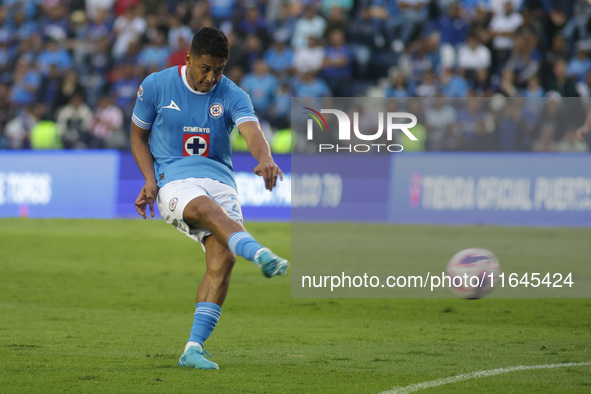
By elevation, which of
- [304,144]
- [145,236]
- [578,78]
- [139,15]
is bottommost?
[145,236]

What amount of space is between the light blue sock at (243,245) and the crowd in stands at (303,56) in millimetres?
11494

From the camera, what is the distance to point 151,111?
20.9 feet

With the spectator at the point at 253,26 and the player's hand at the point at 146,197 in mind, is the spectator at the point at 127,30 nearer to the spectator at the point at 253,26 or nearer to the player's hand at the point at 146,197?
the spectator at the point at 253,26

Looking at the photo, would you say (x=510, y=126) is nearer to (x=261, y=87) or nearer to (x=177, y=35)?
(x=261, y=87)

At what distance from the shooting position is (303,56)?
21547mm

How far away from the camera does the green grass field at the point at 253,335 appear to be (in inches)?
226

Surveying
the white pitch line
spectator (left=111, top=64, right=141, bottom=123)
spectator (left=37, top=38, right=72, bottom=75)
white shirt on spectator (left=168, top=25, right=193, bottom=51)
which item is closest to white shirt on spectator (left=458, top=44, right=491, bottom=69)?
white shirt on spectator (left=168, top=25, right=193, bottom=51)

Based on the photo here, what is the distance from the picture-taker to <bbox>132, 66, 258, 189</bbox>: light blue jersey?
6281 millimetres

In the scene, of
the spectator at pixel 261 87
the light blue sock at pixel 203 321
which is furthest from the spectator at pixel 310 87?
the light blue sock at pixel 203 321

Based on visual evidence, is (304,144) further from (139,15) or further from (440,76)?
(139,15)

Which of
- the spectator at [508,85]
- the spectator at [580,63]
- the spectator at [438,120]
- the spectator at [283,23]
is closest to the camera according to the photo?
the spectator at [438,120]

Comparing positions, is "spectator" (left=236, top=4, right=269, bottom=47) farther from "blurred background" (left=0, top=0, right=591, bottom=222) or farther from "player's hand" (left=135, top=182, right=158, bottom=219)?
"player's hand" (left=135, top=182, right=158, bottom=219)

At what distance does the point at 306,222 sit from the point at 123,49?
9312mm

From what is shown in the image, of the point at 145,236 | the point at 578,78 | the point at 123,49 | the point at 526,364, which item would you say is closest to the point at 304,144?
the point at 145,236
